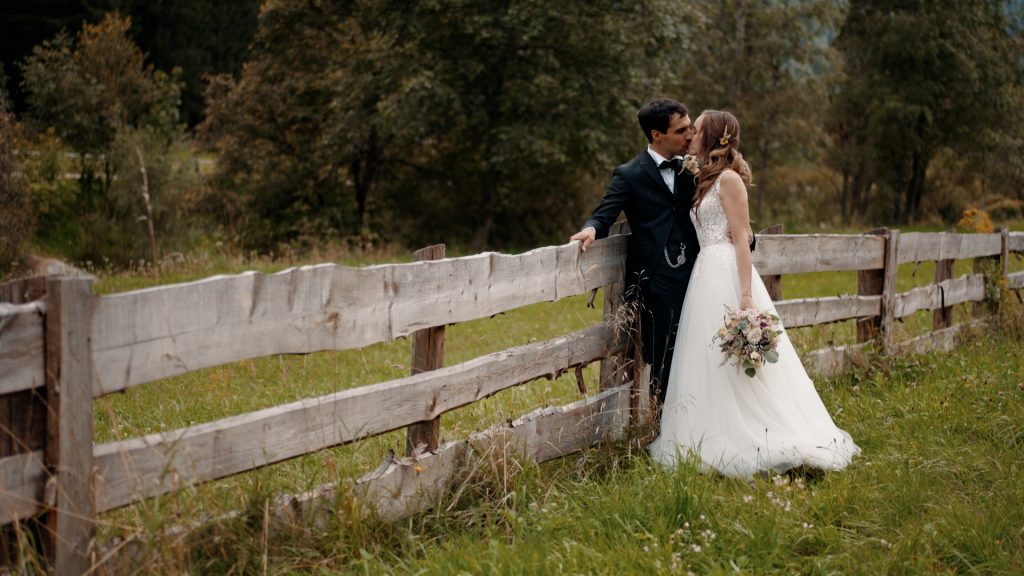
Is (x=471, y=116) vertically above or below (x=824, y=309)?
above

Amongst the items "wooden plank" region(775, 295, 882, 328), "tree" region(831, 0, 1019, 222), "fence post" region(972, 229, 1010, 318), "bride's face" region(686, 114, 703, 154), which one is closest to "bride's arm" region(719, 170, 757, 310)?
"bride's face" region(686, 114, 703, 154)

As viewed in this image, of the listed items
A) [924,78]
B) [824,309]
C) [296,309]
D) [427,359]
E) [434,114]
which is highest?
[924,78]

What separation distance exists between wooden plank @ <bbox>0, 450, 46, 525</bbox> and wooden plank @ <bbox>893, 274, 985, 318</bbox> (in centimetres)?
720

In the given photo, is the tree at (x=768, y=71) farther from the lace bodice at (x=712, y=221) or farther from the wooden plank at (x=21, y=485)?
the wooden plank at (x=21, y=485)

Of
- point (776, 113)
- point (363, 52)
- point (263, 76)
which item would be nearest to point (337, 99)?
point (363, 52)

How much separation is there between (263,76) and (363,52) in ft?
11.8

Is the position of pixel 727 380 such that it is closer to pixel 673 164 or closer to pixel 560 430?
pixel 560 430

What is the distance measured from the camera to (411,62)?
2328 centimetres

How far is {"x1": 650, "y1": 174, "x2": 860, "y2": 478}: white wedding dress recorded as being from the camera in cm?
492

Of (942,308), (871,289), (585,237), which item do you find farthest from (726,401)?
(942,308)

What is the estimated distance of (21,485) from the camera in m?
2.81

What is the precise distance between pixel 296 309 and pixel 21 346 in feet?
3.33

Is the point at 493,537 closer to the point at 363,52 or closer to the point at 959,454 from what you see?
the point at 959,454

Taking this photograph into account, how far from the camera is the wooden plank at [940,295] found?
8.24 meters
